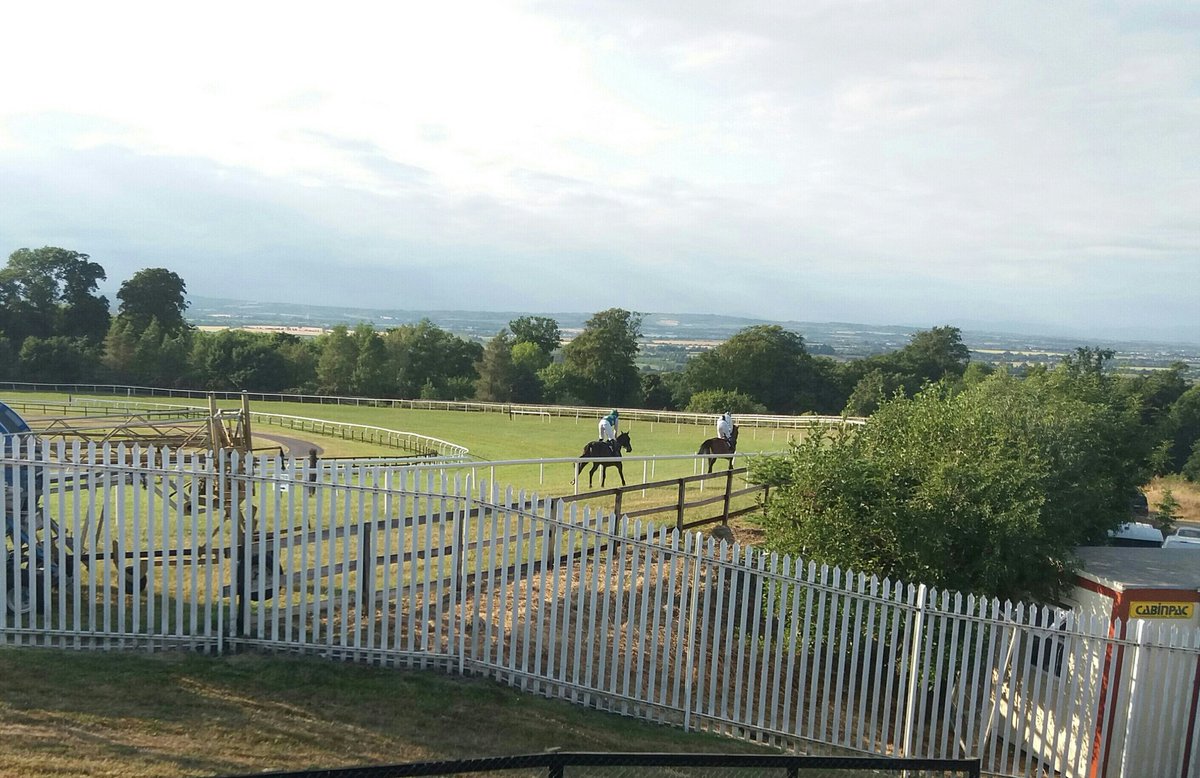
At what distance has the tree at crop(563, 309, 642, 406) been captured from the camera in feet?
286

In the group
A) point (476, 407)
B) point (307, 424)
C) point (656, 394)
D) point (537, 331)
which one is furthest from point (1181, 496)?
point (537, 331)

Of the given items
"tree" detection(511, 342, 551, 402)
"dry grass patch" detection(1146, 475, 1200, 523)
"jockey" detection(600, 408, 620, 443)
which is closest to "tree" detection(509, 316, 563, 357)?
"tree" detection(511, 342, 551, 402)

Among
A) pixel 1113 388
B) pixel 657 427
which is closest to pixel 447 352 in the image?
pixel 657 427

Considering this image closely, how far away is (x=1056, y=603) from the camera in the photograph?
474 inches

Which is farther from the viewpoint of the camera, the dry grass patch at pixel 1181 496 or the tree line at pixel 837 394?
the dry grass patch at pixel 1181 496

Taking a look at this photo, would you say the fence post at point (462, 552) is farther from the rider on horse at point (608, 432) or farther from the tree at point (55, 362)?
the tree at point (55, 362)

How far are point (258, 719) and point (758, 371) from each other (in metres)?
79.3

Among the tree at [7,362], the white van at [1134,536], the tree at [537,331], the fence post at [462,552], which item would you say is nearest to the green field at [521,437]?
the white van at [1134,536]

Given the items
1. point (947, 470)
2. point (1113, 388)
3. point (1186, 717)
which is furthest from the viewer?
point (1113, 388)

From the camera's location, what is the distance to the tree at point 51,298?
87.6 metres

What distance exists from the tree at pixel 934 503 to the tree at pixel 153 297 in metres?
96.5

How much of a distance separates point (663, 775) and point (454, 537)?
341cm

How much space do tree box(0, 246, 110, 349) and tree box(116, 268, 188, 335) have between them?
A: 2.79 meters

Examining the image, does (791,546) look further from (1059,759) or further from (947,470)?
(1059,759)
